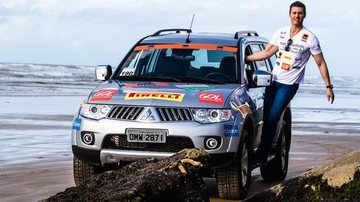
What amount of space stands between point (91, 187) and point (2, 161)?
6.29 metres

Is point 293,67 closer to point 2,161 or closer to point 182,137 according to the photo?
point 182,137

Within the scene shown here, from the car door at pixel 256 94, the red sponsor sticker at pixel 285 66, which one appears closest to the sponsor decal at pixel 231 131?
the car door at pixel 256 94

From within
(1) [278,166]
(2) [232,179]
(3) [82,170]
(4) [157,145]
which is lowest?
(1) [278,166]

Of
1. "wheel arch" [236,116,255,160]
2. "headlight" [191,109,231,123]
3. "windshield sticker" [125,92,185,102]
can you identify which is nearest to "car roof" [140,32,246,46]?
"wheel arch" [236,116,255,160]

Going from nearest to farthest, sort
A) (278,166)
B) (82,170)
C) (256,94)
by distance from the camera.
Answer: (82,170)
(256,94)
(278,166)

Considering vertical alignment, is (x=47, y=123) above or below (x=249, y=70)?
below

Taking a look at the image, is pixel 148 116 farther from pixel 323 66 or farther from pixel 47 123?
pixel 47 123

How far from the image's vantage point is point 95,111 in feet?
25.7

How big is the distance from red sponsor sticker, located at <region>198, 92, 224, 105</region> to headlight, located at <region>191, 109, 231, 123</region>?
0.31 feet

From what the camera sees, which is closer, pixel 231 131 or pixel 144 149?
pixel 144 149

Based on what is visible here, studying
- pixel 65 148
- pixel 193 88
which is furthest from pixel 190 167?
→ pixel 65 148

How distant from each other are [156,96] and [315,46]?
1955 millimetres

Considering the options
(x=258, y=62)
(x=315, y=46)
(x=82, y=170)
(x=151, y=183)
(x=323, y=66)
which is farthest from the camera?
(x=258, y=62)

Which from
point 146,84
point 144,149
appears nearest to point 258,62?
point 146,84
